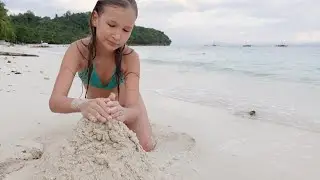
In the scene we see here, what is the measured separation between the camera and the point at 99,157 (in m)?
1.97

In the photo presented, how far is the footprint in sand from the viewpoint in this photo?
106 inches

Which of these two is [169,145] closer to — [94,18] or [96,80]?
[96,80]

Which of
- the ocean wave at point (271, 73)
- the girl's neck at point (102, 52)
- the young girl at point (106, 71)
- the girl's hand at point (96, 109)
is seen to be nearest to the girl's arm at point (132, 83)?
the young girl at point (106, 71)

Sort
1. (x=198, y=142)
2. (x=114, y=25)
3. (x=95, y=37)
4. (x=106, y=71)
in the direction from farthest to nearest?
(x=198, y=142), (x=106, y=71), (x=95, y=37), (x=114, y=25)

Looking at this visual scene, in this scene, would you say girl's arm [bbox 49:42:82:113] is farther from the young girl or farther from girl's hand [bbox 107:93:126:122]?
girl's hand [bbox 107:93:126:122]

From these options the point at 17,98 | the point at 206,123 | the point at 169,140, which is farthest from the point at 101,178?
the point at 17,98

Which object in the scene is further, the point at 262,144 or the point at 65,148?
the point at 262,144

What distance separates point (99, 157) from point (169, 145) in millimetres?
1208

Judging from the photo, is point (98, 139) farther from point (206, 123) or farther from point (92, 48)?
point (206, 123)

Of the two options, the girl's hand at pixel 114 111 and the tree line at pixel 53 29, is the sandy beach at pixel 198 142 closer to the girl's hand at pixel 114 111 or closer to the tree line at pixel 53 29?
the girl's hand at pixel 114 111

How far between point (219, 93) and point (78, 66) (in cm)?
471

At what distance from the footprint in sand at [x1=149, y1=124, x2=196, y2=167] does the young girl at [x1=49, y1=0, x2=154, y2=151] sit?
14 cm

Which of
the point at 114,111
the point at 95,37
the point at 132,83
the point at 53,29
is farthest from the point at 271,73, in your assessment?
the point at 53,29

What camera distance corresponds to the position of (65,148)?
211 centimetres
